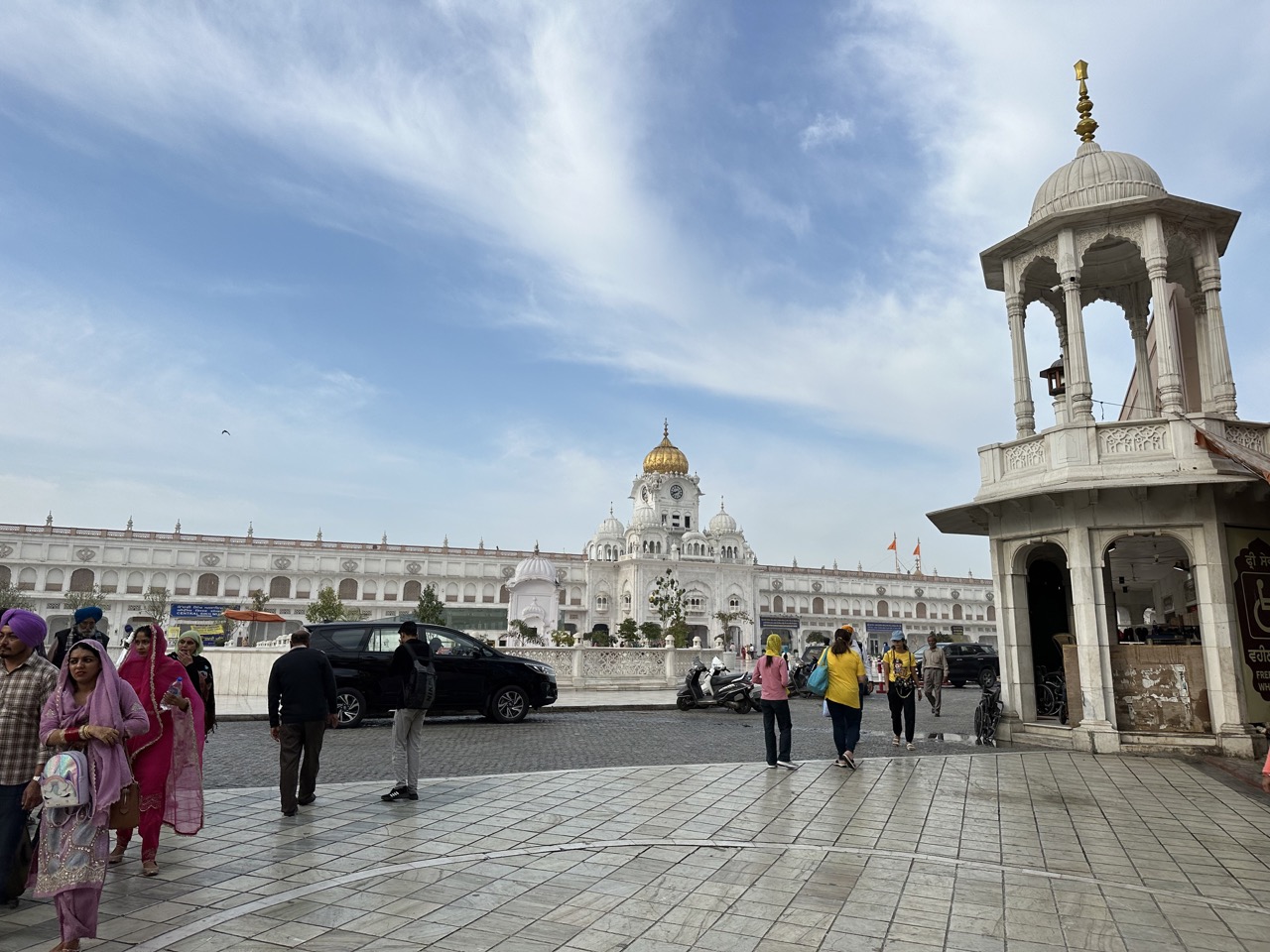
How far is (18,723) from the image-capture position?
4461mm

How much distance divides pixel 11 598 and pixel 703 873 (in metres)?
71.8

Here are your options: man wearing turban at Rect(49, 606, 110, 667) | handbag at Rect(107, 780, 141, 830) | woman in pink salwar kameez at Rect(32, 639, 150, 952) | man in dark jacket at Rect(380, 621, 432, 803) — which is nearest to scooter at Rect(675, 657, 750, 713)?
man in dark jacket at Rect(380, 621, 432, 803)

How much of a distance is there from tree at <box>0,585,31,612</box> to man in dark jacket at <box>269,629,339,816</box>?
187ft

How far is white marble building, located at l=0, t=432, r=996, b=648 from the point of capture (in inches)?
2963

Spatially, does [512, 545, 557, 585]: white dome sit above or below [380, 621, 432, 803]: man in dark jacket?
above

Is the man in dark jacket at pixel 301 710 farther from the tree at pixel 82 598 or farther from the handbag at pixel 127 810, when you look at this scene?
the tree at pixel 82 598

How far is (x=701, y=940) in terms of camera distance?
4238mm

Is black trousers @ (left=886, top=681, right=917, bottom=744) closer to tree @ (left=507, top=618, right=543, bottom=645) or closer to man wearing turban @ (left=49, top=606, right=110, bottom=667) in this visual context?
man wearing turban @ (left=49, top=606, right=110, bottom=667)

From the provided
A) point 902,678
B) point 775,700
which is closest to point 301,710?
point 775,700

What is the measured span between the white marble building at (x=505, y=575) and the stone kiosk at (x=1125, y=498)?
60460 mm

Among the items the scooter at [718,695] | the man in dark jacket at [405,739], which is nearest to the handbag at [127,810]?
the man in dark jacket at [405,739]

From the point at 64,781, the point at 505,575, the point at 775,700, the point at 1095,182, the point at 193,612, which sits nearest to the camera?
the point at 64,781

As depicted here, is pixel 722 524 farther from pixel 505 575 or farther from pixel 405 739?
pixel 405 739

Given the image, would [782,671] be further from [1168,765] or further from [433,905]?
[433,905]
